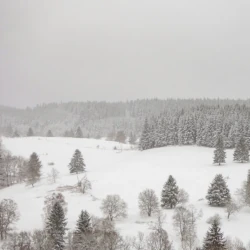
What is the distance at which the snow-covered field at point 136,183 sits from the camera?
174 ft

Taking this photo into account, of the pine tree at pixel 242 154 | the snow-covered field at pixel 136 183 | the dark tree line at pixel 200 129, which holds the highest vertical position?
the dark tree line at pixel 200 129

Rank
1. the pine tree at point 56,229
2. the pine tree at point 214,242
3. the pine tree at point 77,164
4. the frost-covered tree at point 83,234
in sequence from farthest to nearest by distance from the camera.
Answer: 1. the pine tree at point 77,164
2. the pine tree at point 56,229
3. the frost-covered tree at point 83,234
4. the pine tree at point 214,242

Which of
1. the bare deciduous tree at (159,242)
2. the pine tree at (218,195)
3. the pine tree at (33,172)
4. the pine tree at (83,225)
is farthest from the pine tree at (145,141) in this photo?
the bare deciduous tree at (159,242)

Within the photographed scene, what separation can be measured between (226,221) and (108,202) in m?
22.2

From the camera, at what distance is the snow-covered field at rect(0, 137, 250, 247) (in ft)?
174

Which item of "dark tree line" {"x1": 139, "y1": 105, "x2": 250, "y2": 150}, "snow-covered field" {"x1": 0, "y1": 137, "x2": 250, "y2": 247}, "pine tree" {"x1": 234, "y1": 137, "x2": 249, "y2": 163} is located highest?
"dark tree line" {"x1": 139, "y1": 105, "x2": 250, "y2": 150}

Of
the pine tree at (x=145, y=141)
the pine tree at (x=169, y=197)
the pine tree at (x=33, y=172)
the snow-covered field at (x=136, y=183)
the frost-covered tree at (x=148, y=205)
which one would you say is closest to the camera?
the snow-covered field at (x=136, y=183)

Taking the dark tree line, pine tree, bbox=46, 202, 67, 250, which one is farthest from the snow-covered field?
the dark tree line

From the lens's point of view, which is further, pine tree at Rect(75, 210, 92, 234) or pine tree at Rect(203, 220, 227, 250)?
pine tree at Rect(75, 210, 92, 234)

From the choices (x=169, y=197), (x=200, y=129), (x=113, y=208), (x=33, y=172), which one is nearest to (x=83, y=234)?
(x=113, y=208)

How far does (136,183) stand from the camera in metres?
77.2

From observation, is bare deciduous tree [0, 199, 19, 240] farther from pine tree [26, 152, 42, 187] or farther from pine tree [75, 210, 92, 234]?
pine tree [26, 152, 42, 187]

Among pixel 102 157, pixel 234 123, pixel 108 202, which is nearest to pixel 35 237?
pixel 108 202

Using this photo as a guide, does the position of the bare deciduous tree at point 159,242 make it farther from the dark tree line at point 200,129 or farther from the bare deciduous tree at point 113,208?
the dark tree line at point 200,129
